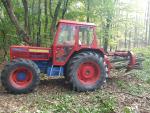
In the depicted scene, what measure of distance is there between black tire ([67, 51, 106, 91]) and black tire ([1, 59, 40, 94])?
43.1 inches

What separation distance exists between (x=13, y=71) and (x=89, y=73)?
98.8 inches

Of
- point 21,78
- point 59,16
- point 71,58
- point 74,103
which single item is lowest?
point 74,103

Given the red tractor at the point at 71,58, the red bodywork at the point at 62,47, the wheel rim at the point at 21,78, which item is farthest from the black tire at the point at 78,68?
the wheel rim at the point at 21,78

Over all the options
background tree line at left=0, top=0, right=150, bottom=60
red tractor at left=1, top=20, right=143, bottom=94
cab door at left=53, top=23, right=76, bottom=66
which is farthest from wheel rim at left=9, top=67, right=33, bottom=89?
background tree line at left=0, top=0, right=150, bottom=60

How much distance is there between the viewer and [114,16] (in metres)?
22.3

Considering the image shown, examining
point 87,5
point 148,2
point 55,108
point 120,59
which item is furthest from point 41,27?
point 148,2

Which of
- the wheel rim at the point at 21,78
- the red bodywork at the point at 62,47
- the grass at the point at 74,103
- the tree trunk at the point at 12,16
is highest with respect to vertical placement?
the tree trunk at the point at 12,16

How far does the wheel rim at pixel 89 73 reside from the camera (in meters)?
9.80

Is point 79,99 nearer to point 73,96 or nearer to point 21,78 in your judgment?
point 73,96

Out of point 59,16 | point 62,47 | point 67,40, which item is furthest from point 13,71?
point 59,16

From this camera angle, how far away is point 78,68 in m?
9.57

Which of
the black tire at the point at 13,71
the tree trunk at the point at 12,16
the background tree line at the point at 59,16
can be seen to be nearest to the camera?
the black tire at the point at 13,71

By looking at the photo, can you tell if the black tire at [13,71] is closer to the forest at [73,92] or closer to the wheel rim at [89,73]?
the forest at [73,92]

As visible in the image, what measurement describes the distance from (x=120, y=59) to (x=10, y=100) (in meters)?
4.66
